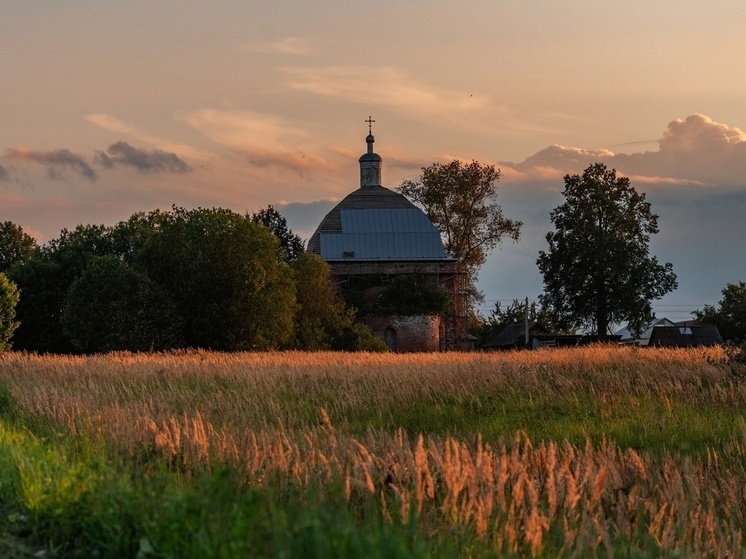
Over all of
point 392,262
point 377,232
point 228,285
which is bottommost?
point 228,285

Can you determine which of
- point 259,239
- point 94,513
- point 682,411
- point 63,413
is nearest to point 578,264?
point 259,239

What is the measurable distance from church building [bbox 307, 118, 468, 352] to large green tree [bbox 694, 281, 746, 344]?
97.8 feet

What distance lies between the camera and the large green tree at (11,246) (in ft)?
279

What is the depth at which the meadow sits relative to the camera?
5.44 metres

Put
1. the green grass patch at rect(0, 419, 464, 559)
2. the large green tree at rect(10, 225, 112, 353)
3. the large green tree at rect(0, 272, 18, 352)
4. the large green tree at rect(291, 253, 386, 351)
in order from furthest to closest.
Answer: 1. the large green tree at rect(10, 225, 112, 353)
2. the large green tree at rect(291, 253, 386, 351)
3. the large green tree at rect(0, 272, 18, 352)
4. the green grass patch at rect(0, 419, 464, 559)

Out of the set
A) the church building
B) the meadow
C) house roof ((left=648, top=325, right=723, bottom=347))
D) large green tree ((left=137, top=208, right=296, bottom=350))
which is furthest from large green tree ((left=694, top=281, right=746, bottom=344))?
the meadow

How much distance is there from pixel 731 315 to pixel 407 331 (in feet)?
125

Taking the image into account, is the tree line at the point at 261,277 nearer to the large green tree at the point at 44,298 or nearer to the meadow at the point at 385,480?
the large green tree at the point at 44,298

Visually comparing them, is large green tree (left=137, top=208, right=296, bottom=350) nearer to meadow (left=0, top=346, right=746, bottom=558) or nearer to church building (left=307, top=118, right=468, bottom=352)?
church building (left=307, top=118, right=468, bottom=352)

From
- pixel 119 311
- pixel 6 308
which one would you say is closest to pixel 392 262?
pixel 119 311

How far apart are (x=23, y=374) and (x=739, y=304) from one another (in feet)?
265

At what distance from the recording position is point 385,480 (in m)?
6.84

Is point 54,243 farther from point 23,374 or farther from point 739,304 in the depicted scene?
point 739,304

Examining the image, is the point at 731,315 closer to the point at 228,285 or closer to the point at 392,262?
the point at 392,262
